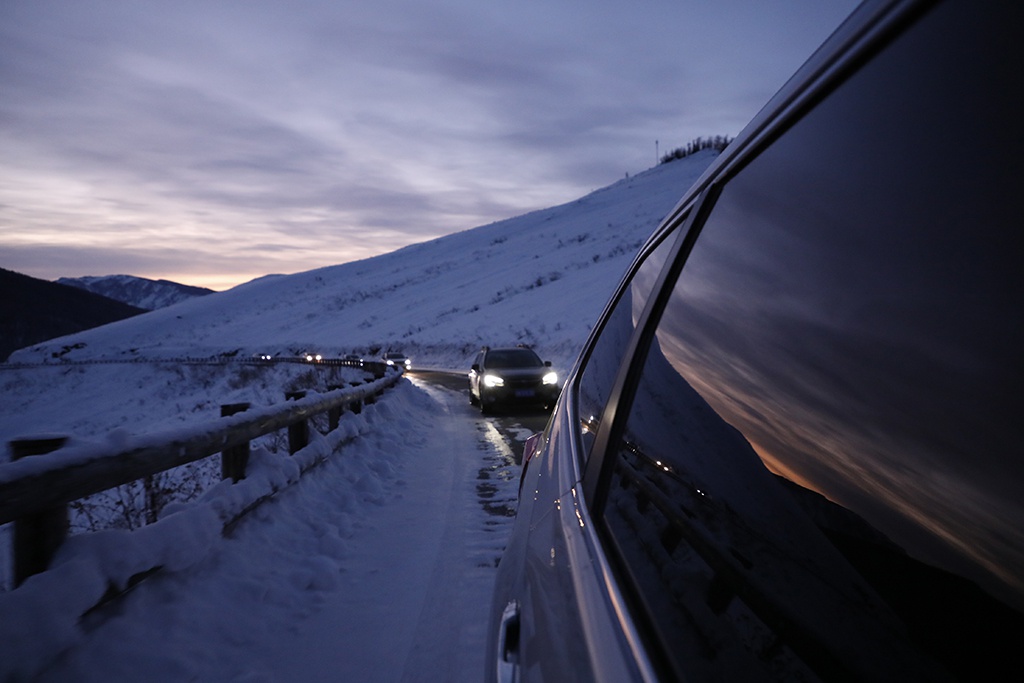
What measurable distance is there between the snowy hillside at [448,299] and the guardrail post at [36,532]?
25.2 meters

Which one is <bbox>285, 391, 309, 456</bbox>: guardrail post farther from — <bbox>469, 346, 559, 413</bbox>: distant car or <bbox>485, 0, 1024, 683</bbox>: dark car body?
<bbox>469, 346, 559, 413</bbox>: distant car

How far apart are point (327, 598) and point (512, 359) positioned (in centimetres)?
1211

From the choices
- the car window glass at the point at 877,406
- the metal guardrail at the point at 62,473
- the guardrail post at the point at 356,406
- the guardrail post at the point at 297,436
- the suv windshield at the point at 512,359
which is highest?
the car window glass at the point at 877,406

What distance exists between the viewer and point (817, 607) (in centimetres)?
84

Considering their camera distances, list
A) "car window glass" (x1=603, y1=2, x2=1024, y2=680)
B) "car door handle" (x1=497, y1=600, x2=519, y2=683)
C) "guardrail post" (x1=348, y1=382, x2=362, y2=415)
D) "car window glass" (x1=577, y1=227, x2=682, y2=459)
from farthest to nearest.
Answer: "guardrail post" (x1=348, y1=382, x2=362, y2=415) → "car window glass" (x1=577, y1=227, x2=682, y2=459) → "car door handle" (x1=497, y1=600, x2=519, y2=683) → "car window glass" (x1=603, y1=2, x2=1024, y2=680)

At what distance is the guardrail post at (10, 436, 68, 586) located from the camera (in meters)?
2.58

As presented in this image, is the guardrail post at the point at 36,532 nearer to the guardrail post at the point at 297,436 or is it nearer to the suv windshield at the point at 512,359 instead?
the guardrail post at the point at 297,436

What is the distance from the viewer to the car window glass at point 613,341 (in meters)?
2.13

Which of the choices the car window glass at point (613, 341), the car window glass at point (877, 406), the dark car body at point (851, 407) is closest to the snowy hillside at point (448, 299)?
the car window glass at point (613, 341)

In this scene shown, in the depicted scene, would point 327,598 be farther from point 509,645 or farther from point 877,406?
point 877,406

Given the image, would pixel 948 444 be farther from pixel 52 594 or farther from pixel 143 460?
pixel 143 460

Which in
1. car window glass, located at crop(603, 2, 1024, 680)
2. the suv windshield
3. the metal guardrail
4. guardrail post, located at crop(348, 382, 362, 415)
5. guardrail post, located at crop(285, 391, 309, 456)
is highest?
car window glass, located at crop(603, 2, 1024, 680)

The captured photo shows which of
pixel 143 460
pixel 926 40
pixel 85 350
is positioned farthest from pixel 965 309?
pixel 85 350

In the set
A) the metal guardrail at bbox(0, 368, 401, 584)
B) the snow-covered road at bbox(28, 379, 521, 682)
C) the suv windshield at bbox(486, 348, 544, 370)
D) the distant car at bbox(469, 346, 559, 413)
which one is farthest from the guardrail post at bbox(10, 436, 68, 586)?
the suv windshield at bbox(486, 348, 544, 370)
